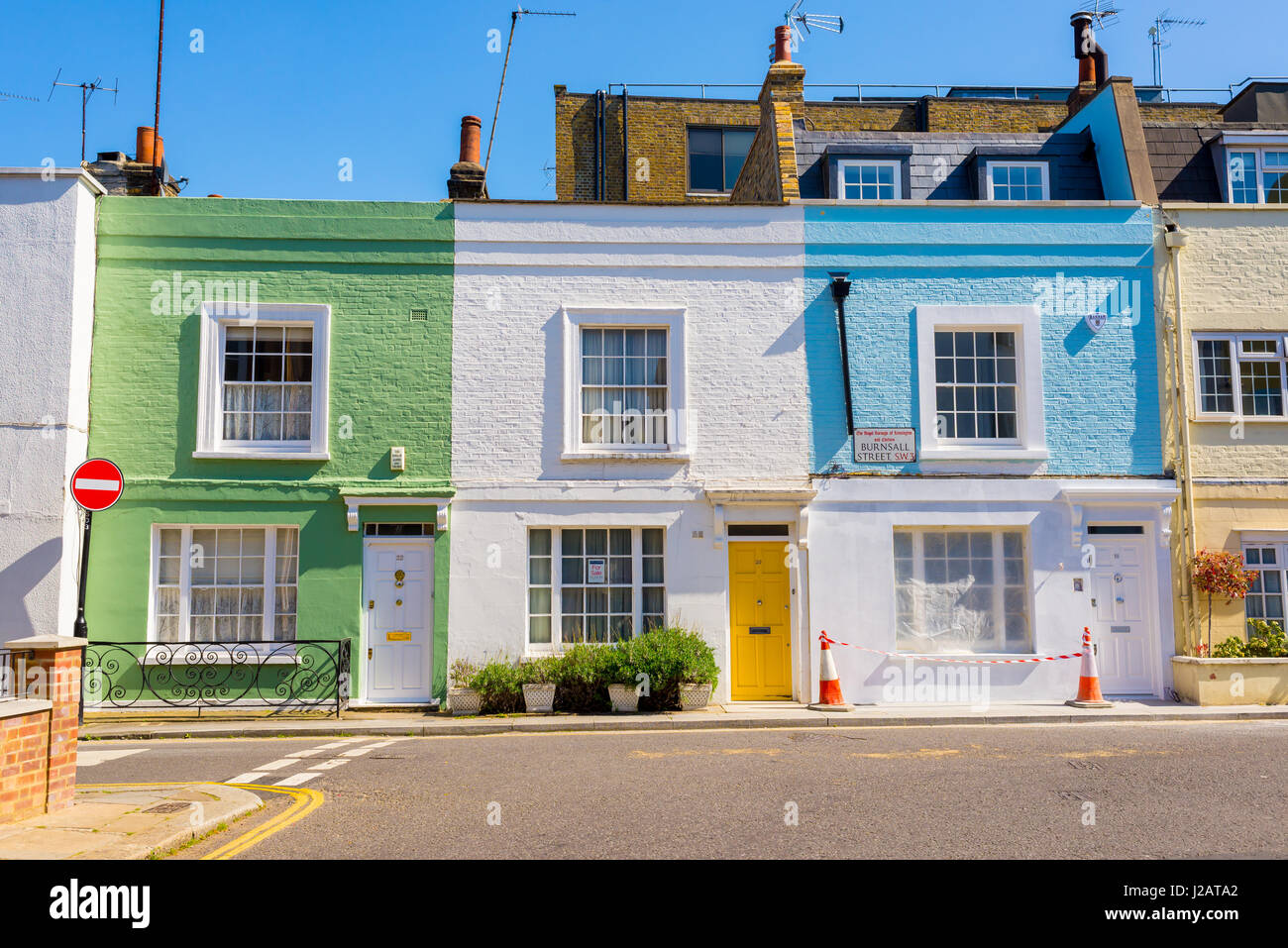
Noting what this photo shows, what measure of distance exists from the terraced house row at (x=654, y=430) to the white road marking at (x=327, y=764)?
14.9ft

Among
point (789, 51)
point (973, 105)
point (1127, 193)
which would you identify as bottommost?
point (1127, 193)

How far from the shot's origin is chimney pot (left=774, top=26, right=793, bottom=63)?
21.1 meters

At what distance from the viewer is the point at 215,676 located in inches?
625

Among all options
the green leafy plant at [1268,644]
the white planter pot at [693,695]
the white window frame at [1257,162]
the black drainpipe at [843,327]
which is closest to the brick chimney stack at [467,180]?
the black drainpipe at [843,327]

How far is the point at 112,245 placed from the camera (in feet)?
55.0

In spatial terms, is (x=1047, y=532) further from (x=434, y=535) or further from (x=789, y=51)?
(x=789, y=51)

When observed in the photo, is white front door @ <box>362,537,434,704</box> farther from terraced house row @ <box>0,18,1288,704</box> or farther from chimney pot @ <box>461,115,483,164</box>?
chimney pot @ <box>461,115,483,164</box>

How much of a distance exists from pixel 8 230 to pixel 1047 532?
1645 centimetres

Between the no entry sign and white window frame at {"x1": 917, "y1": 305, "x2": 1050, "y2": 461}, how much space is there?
1185cm

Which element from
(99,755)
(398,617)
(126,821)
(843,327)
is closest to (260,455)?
(398,617)

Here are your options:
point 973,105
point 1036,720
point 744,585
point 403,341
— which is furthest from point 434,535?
point 973,105

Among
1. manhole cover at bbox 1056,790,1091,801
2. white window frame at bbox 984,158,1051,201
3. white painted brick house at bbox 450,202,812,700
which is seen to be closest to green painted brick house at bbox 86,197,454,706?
white painted brick house at bbox 450,202,812,700

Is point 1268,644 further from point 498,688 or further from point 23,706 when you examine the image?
point 23,706

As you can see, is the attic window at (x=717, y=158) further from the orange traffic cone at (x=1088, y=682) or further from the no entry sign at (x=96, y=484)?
the no entry sign at (x=96, y=484)
